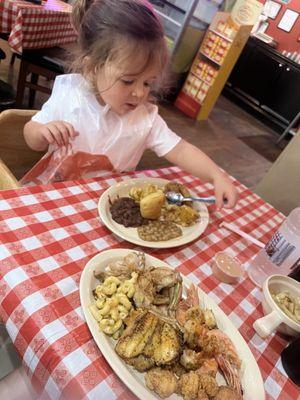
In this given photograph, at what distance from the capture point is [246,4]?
4109mm

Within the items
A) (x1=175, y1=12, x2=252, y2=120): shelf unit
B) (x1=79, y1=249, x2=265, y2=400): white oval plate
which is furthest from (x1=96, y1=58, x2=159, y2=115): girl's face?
(x1=175, y1=12, x2=252, y2=120): shelf unit

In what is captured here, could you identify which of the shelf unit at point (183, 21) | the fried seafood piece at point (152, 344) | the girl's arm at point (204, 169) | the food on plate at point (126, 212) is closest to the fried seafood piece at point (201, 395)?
the fried seafood piece at point (152, 344)

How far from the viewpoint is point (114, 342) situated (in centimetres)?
64

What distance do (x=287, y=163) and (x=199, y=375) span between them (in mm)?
2206

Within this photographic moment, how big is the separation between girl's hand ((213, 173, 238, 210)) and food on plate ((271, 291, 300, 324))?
1.33 ft

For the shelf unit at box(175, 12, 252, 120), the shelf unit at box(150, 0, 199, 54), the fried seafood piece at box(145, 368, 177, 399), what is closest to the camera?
the fried seafood piece at box(145, 368, 177, 399)

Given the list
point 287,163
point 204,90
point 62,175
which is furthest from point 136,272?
point 204,90

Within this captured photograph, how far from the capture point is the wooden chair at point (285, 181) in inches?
92.8

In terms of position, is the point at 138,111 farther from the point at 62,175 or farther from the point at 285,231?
the point at 285,231

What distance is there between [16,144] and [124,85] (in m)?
0.48

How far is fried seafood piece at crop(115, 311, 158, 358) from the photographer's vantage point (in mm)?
595

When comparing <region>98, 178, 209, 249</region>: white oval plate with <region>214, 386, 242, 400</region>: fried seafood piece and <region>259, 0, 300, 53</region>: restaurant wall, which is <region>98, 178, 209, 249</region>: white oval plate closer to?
<region>214, 386, 242, 400</region>: fried seafood piece

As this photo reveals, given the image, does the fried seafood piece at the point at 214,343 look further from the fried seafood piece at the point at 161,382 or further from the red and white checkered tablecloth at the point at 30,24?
the red and white checkered tablecloth at the point at 30,24

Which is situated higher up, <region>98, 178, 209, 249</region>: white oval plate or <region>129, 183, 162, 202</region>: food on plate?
<region>129, 183, 162, 202</region>: food on plate
